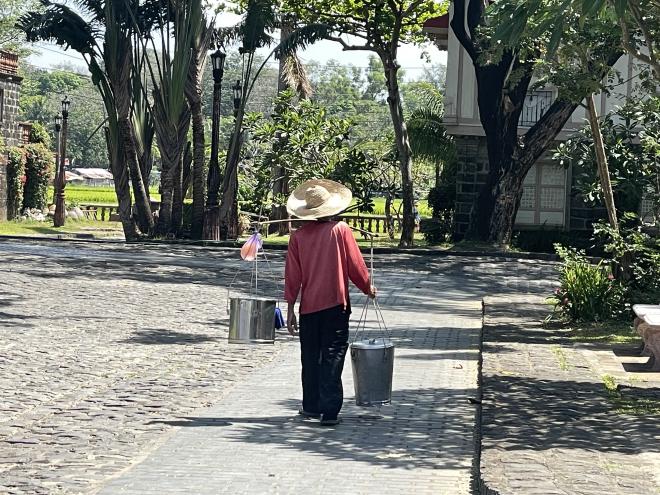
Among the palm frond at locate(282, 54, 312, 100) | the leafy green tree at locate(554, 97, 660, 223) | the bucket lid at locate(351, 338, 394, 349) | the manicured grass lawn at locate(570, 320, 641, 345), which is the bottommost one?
the manicured grass lawn at locate(570, 320, 641, 345)

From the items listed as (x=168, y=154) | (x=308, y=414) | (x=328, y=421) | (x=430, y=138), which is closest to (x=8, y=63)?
(x=168, y=154)

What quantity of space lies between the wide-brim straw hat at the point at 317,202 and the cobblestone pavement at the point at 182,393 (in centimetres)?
144

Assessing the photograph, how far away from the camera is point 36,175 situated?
50000mm

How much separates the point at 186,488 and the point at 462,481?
1.53 meters

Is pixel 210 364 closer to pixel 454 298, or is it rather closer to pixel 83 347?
pixel 83 347

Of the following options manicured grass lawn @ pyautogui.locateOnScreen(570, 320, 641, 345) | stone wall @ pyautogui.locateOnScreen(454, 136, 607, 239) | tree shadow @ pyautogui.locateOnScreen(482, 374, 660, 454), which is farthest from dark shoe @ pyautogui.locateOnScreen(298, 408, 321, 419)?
stone wall @ pyautogui.locateOnScreen(454, 136, 607, 239)

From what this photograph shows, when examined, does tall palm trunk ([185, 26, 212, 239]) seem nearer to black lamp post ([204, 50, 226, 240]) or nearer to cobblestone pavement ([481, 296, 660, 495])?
black lamp post ([204, 50, 226, 240])

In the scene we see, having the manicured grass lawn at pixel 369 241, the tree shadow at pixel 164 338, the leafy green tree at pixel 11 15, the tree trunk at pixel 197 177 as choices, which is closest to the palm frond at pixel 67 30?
the tree trunk at pixel 197 177

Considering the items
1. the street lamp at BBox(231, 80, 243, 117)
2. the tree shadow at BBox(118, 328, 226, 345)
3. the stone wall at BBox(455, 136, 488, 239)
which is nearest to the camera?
the tree shadow at BBox(118, 328, 226, 345)

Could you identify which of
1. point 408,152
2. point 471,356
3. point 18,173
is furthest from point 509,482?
point 18,173

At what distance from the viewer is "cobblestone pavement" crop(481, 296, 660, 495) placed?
6.61m

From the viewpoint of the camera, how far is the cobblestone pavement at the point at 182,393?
310 inches

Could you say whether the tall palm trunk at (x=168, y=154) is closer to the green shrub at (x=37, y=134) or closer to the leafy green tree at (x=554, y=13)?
the green shrub at (x=37, y=134)

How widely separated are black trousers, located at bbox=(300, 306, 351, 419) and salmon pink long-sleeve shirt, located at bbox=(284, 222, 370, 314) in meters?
0.08
